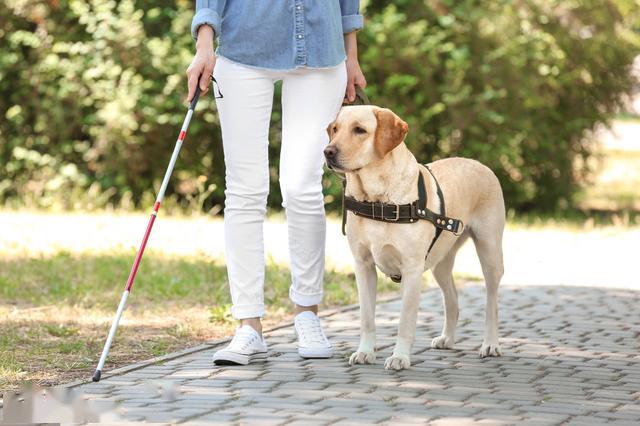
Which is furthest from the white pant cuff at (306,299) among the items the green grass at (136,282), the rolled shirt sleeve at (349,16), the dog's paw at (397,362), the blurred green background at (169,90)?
the blurred green background at (169,90)

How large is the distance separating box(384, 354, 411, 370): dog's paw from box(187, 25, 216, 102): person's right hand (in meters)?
1.56

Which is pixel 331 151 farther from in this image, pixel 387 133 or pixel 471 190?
pixel 471 190

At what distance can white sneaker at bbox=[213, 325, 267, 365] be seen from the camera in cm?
543

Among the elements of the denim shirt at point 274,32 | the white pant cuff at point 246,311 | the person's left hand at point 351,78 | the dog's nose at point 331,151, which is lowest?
the white pant cuff at point 246,311

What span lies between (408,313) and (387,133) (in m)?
0.88

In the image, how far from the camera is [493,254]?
5.91 m

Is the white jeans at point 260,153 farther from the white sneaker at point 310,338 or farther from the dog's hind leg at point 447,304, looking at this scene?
the dog's hind leg at point 447,304

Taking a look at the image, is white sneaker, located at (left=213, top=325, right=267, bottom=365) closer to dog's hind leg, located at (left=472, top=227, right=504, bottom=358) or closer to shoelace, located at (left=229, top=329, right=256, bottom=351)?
shoelace, located at (left=229, top=329, right=256, bottom=351)

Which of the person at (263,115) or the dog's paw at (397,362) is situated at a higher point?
the person at (263,115)

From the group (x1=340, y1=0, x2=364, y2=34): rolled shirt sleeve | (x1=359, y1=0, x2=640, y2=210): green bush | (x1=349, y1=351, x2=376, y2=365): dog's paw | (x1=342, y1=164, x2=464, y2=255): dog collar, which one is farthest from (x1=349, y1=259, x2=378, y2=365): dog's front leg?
(x1=359, y1=0, x2=640, y2=210): green bush

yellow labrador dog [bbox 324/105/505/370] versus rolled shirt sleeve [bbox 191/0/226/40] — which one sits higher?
rolled shirt sleeve [bbox 191/0/226/40]

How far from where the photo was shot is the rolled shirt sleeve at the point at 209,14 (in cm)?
536

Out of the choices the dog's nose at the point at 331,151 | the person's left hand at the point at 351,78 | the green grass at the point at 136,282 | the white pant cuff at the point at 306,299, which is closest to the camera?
the dog's nose at the point at 331,151

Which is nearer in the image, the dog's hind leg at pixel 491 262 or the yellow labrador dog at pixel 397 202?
the yellow labrador dog at pixel 397 202
